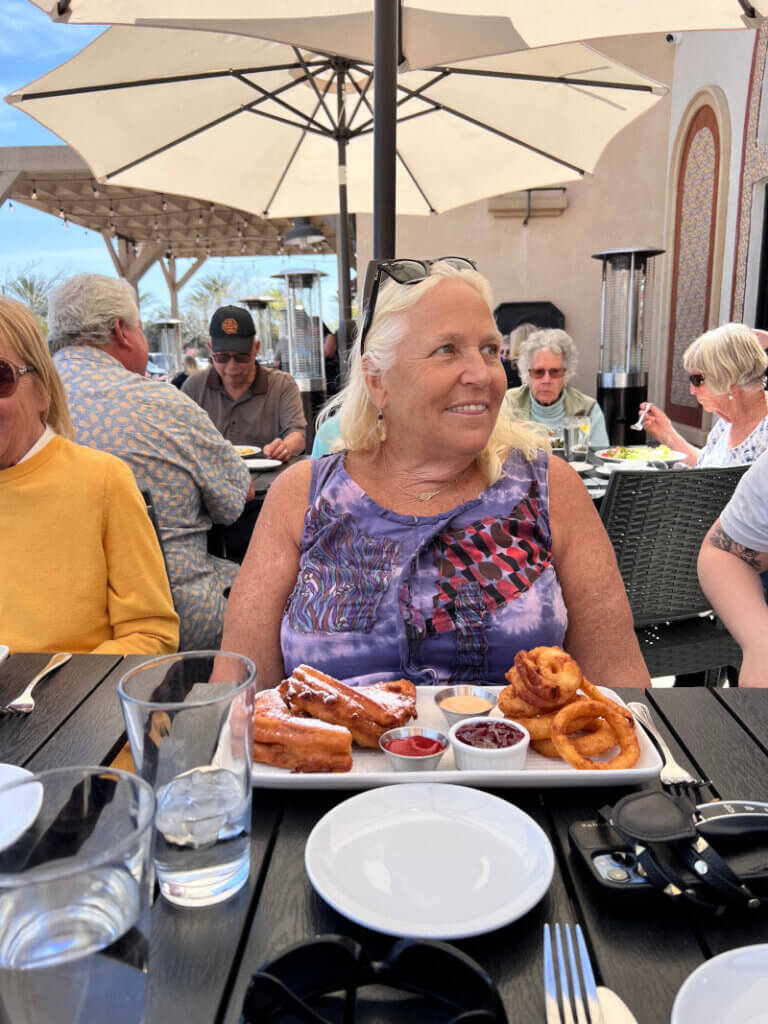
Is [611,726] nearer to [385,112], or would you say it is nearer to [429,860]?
[429,860]

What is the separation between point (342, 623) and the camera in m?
Answer: 1.57

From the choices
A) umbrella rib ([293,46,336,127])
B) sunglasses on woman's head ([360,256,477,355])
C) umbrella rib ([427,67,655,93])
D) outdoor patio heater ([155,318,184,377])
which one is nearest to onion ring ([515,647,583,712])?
sunglasses on woman's head ([360,256,477,355])

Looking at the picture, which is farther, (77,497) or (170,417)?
(170,417)

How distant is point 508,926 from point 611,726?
1.25 ft

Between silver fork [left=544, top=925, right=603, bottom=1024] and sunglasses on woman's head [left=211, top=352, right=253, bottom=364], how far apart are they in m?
4.11

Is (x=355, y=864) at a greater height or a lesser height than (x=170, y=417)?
lesser

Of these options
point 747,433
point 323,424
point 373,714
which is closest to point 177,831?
point 373,714

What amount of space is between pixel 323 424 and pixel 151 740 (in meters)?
1.76

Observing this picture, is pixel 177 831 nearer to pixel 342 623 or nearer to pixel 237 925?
pixel 237 925

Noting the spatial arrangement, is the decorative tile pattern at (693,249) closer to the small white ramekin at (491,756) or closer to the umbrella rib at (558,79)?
the umbrella rib at (558,79)

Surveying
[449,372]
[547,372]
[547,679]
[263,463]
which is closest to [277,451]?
[263,463]

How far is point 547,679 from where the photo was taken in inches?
42.2

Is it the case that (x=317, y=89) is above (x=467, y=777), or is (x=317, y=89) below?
above

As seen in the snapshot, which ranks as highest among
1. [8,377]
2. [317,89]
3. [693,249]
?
[317,89]
